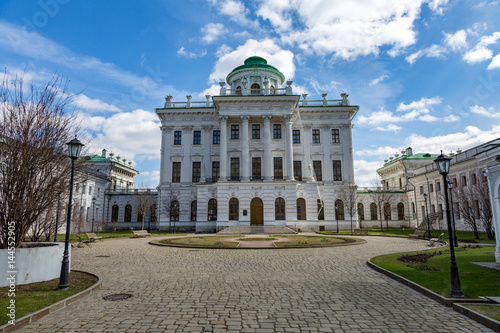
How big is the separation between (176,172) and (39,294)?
36.6 metres

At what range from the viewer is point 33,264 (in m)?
9.20

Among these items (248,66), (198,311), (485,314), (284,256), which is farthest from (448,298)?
(248,66)

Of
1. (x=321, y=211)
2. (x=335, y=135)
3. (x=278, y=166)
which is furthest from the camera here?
(x=335, y=135)

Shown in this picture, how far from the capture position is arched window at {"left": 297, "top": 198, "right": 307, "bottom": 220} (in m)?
39.4

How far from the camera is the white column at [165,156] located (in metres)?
43.8

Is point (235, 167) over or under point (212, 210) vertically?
over


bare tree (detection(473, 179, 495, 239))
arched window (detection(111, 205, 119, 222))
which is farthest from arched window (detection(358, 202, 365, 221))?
arched window (detection(111, 205, 119, 222))

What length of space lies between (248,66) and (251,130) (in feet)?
39.8

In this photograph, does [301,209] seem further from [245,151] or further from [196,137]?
[196,137]

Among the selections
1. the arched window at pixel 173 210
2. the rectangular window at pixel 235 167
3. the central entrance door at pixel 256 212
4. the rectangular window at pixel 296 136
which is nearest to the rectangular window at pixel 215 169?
the rectangular window at pixel 235 167

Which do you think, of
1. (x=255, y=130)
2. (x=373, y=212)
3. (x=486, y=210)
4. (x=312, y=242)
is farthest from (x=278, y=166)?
(x=486, y=210)

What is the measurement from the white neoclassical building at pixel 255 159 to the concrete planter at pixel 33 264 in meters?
27.6

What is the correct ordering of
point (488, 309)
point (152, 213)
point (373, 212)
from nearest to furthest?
point (488, 309), point (373, 212), point (152, 213)

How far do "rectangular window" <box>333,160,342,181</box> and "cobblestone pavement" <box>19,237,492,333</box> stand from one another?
106ft
